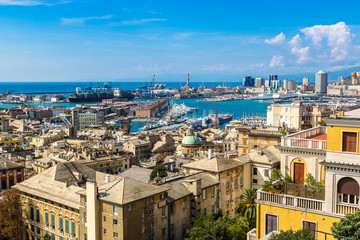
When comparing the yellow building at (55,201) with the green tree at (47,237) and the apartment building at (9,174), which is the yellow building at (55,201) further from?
the apartment building at (9,174)

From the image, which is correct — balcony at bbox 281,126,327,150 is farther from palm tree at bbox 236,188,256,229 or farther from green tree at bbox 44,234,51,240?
green tree at bbox 44,234,51,240

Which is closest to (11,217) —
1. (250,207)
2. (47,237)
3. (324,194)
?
(47,237)

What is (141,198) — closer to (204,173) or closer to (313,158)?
(204,173)

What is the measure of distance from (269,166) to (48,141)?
2350 inches

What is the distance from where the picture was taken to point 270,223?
41.1ft

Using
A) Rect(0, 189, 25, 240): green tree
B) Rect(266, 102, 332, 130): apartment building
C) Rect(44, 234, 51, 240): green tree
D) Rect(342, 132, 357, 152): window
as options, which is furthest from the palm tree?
Rect(266, 102, 332, 130): apartment building

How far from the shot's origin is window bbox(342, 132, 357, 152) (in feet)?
34.8

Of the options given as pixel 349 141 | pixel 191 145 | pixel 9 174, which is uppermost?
pixel 349 141

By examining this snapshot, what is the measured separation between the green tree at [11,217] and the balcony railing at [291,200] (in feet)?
62.1

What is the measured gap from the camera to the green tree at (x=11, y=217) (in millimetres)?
25000

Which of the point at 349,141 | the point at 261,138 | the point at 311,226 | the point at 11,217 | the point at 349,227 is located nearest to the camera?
the point at 349,227

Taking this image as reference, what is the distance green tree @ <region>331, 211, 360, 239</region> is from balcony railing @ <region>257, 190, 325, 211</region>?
1.77 m

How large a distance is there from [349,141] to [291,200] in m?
2.68

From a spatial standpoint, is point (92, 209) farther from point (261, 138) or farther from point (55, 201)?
point (261, 138)
